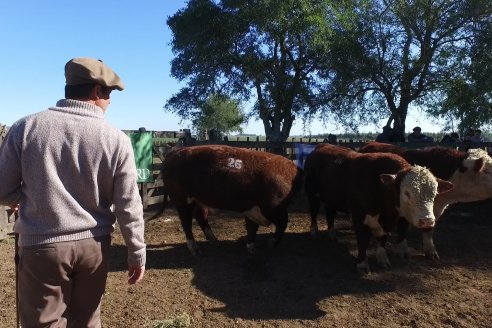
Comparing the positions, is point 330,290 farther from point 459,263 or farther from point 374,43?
point 374,43

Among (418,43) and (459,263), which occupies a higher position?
(418,43)

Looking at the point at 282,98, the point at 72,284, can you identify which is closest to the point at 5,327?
the point at 72,284

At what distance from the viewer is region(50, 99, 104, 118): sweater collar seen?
249 centimetres

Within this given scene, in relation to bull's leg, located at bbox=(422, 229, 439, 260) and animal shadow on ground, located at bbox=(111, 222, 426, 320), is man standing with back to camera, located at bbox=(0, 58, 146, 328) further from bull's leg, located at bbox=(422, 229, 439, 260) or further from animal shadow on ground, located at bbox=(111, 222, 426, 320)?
bull's leg, located at bbox=(422, 229, 439, 260)

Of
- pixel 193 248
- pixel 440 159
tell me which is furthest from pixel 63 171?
pixel 440 159

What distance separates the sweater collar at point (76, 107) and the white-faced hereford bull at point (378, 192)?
3.92m

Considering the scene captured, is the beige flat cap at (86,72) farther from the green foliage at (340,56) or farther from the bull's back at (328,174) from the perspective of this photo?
the green foliage at (340,56)

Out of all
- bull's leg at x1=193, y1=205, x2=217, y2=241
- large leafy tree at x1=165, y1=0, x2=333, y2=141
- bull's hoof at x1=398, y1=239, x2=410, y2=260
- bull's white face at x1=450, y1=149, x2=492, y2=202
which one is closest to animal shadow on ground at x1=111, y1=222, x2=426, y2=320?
bull's leg at x1=193, y1=205, x2=217, y2=241

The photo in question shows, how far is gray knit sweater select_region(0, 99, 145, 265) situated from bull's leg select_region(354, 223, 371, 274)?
4019 millimetres

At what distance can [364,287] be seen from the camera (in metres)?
5.38

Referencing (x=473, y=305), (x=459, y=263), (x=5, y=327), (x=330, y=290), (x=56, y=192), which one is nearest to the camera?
(x=56, y=192)

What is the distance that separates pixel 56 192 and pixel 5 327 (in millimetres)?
2677

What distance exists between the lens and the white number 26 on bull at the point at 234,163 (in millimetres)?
6764

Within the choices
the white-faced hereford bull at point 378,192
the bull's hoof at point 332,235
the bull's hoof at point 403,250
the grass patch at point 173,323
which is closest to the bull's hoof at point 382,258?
the white-faced hereford bull at point 378,192
